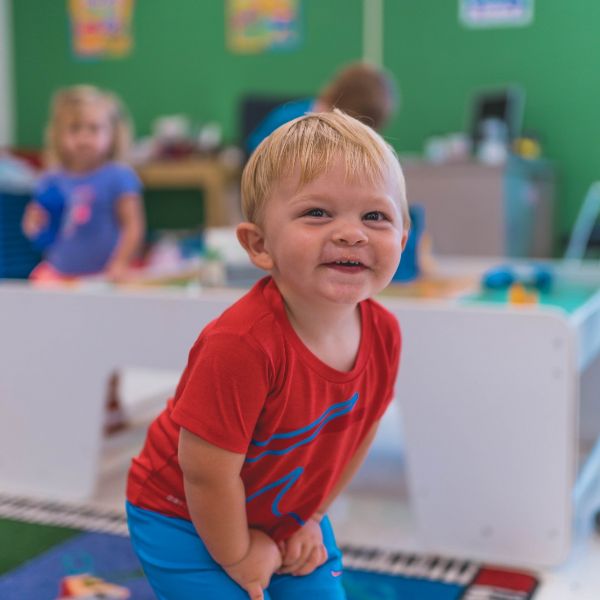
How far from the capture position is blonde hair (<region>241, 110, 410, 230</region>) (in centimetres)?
75

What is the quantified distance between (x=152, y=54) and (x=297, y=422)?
13.4ft

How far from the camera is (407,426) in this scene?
1.38 meters

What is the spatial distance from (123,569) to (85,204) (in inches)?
43.3

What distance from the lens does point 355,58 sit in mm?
4172

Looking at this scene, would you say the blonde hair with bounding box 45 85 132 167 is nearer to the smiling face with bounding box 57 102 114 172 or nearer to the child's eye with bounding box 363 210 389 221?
the smiling face with bounding box 57 102 114 172

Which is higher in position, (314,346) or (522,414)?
(314,346)

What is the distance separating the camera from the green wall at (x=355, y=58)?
3.81 m

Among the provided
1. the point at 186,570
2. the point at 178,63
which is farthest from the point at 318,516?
Answer: the point at 178,63

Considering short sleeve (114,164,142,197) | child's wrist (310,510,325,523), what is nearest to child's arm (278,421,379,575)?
child's wrist (310,510,325,523)

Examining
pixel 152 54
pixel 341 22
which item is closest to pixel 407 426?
pixel 341 22

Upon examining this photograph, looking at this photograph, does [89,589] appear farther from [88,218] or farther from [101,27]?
[101,27]

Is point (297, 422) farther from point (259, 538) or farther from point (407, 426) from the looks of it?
point (407, 426)

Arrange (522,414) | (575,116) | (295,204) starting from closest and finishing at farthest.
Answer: (295,204)
(522,414)
(575,116)

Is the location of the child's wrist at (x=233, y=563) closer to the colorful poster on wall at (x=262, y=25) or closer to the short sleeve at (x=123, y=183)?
the short sleeve at (x=123, y=183)
